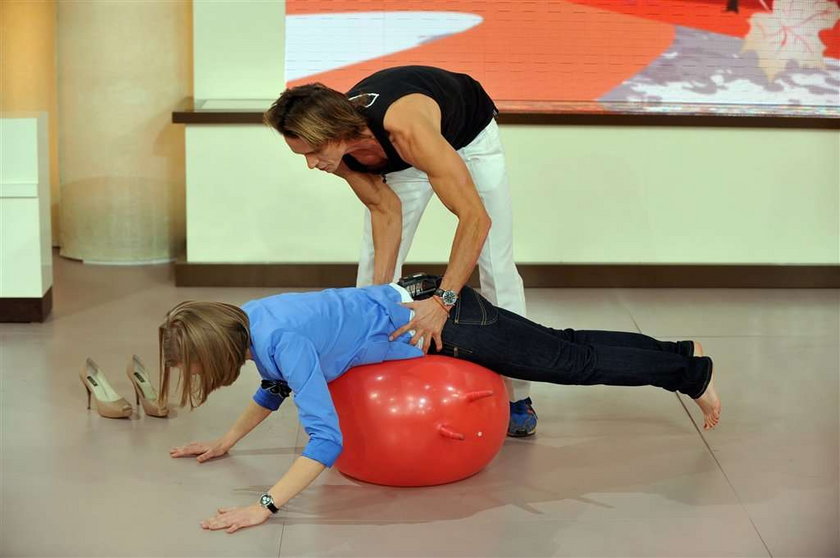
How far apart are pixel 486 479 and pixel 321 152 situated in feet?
3.36

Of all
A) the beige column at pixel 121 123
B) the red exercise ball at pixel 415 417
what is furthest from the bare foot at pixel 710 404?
the beige column at pixel 121 123

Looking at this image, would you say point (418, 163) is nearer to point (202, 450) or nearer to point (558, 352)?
point (558, 352)

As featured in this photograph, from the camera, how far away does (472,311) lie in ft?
9.87

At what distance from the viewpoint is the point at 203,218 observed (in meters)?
5.33

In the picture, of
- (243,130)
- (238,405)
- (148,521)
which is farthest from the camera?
(243,130)

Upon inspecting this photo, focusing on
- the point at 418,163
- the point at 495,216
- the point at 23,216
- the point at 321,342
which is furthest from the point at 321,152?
the point at 23,216

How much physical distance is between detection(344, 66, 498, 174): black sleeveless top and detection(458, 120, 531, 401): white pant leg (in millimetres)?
49

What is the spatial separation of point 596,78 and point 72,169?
8.75 feet

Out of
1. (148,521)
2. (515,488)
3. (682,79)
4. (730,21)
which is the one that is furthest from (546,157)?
(148,521)

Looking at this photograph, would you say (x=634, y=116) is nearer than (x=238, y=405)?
No

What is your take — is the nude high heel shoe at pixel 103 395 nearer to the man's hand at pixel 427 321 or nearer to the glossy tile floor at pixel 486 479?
the glossy tile floor at pixel 486 479

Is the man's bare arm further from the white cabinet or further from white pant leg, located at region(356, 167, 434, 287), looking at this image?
the white cabinet

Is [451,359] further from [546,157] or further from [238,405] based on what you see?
[546,157]

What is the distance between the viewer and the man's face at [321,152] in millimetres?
2871
